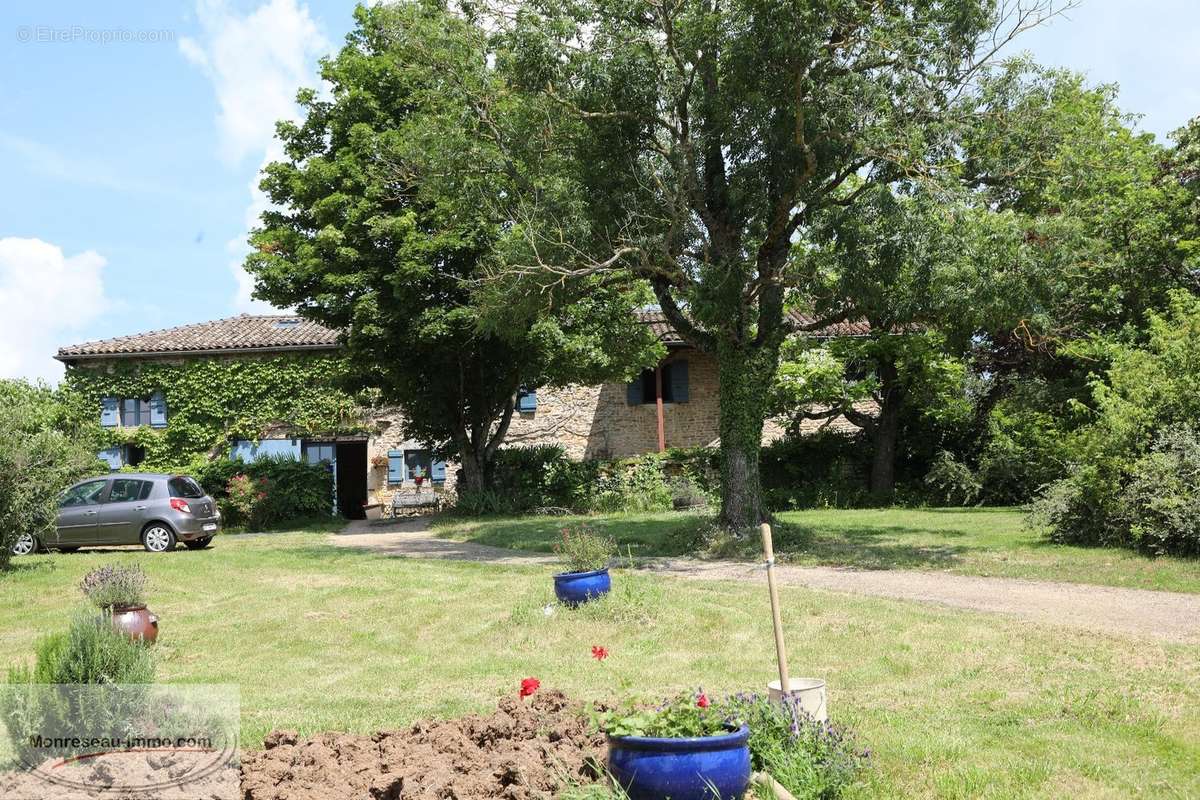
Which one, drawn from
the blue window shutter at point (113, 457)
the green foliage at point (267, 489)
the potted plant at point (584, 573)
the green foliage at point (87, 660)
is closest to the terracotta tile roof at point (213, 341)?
the blue window shutter at point (113, 457)

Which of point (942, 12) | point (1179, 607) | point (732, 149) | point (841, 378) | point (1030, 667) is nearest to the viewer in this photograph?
point (1030, 667)

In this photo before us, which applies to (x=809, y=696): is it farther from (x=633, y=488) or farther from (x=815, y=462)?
A: (x=815, y=462)

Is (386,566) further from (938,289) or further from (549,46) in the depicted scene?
(938,289)

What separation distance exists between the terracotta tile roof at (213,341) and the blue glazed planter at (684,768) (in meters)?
25.3

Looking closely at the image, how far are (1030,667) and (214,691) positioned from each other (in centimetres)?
564

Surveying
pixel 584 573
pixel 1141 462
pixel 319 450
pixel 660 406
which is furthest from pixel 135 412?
pixel 1141 462

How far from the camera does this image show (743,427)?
15.5 metres

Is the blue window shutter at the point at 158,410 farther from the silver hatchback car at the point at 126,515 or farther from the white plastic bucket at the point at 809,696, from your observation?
the white plastic bucket at the point at 809,696

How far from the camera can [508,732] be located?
15.9 ft

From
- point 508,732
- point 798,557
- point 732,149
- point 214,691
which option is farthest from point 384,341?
point 508,732

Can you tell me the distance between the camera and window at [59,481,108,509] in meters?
17.7

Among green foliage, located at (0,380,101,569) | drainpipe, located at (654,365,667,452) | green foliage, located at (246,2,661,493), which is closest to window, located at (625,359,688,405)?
drainpipe, located at (654,365,667,452)

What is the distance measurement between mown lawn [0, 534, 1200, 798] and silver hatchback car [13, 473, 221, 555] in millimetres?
5540

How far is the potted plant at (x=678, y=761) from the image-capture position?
3.96 metres
